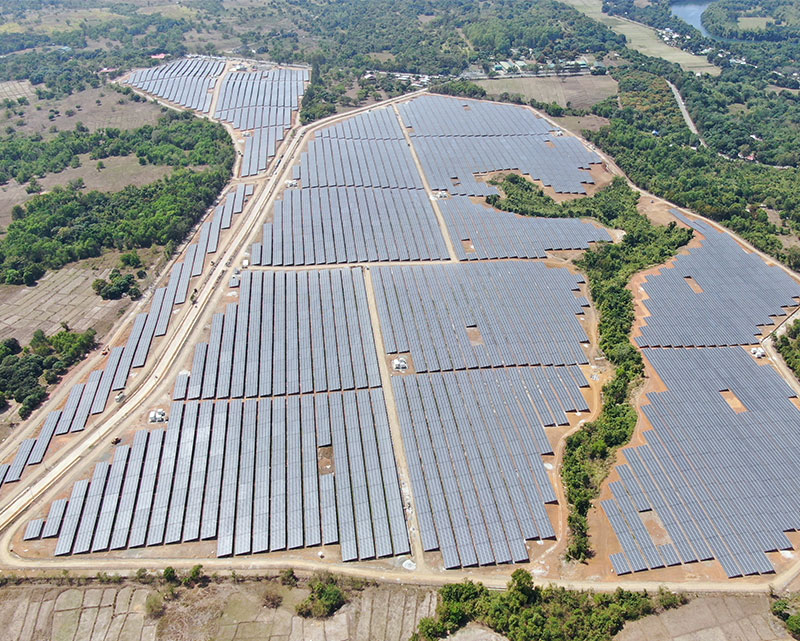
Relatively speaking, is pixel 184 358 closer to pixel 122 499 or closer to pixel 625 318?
pixel 122 499

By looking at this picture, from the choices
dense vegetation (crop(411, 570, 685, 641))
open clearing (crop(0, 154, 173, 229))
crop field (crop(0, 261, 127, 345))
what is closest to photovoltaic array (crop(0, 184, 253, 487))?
crop field (crop(0, 261, 127, 345))

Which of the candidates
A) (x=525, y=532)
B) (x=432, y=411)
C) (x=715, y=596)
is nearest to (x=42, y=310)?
(x=432, y=411)

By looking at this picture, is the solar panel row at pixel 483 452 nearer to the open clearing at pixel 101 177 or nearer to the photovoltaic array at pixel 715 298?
the photovoltaic array at pixel 715 298

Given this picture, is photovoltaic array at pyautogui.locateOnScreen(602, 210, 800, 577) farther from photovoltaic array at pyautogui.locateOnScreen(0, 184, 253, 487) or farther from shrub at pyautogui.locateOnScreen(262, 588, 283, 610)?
photovoltaic array at pyautogui.locateOnScreen(0, 184, 253, 487)

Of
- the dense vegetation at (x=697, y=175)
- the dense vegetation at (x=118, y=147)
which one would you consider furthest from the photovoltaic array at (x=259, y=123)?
the dense vegetation at (x=697, y=175)

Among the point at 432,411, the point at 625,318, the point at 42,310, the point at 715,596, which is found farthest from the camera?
the point at 42,310

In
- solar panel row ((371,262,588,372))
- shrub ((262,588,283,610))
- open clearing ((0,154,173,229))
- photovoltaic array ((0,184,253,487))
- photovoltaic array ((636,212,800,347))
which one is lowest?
open clearing ((0,154,173,229))
